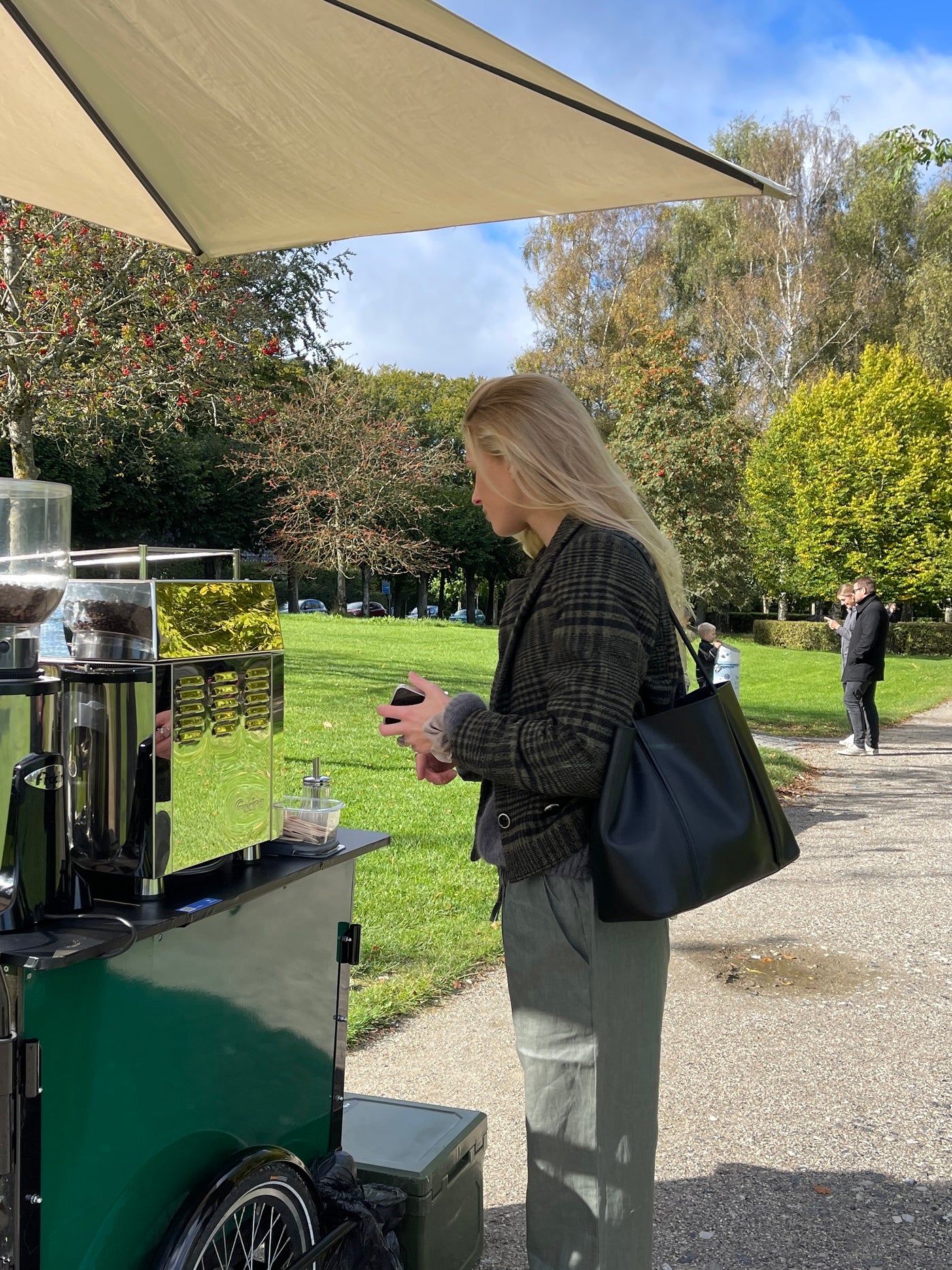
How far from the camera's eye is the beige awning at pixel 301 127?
6.93ft

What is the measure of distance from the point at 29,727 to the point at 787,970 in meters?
4.47

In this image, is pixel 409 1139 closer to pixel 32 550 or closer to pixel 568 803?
pixel 568 803

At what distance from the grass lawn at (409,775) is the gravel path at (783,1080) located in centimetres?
34

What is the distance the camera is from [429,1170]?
2.54 metres

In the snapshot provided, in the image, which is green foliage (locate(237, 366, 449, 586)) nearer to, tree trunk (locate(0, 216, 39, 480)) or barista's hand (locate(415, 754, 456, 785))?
tree trunk (locate(0, 216, 39, 480))

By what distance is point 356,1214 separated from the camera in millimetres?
2334

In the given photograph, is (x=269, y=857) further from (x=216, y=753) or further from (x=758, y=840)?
(x=758, y=840)

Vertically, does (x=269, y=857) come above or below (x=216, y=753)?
below

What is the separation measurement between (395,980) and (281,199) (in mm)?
3256

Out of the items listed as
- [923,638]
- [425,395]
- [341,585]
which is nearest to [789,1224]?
[341,585]

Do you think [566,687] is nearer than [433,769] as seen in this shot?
Yes

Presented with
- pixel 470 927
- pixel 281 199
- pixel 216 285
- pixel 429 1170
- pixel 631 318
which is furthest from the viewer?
pixel 631 318

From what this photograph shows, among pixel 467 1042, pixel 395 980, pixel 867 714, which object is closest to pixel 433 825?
pixel 395 980

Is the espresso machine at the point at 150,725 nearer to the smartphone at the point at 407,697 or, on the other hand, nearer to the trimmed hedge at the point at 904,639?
the smartphone at the point at 407,697
